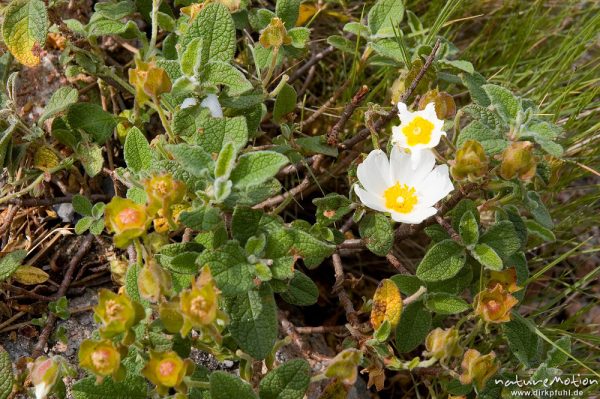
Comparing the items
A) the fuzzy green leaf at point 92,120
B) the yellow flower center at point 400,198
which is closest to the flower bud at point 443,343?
the yellow flower center at point 400,198

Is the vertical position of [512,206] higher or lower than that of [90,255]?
higher

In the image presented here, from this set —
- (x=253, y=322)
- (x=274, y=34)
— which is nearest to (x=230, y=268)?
(x=253, y=322)

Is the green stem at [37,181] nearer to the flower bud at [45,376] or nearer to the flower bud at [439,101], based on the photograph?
the flower bud at [45,376]

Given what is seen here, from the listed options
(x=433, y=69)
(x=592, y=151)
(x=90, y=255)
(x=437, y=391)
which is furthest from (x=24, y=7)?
(x=592, y=151)

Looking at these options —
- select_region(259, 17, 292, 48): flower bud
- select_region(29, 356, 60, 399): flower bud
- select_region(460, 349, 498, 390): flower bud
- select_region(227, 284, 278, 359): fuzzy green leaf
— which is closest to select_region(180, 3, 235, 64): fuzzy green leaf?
select_region(259, 17, 292, 48): flower bud

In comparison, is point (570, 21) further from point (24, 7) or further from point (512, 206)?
point (24, 7)

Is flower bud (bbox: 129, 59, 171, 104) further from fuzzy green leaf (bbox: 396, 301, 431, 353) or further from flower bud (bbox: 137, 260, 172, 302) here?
fuzzy green leaf (bbox: 396, 301, 431, 353)

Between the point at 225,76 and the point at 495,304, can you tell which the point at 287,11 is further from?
the point at 495,304
